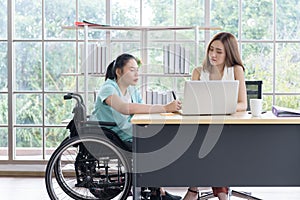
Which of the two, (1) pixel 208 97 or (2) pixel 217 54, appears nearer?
(1) pixel 208 97

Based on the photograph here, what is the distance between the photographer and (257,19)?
16.8ft

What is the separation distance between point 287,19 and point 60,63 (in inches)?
82.7

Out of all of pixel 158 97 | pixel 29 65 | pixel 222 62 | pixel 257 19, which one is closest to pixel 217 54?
pixel 222 62

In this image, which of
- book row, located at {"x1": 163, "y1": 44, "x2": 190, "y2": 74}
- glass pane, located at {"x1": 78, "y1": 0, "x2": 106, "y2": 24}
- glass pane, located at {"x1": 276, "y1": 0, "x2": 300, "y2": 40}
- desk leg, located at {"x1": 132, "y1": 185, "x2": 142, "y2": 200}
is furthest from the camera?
glass pane, located at {"x1": 78, "y1": 0, "x2": 106, "y2": 24}

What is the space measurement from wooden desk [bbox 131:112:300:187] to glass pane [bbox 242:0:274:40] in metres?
2.06

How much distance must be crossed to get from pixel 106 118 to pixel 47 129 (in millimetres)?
1622

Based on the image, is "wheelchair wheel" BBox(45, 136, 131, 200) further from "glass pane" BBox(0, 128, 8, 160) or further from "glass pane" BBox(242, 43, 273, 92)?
"glass pane" BBox(242, 43, 273, 92)

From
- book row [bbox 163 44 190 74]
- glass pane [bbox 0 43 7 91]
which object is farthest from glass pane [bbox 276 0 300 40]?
glass pane [bbox 0 43 7 91]

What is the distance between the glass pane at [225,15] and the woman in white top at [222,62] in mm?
1275

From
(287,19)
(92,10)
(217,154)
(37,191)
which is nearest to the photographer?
(217,154)

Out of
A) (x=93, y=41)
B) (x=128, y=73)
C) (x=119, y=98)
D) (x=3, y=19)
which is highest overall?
(x=3, y=19)

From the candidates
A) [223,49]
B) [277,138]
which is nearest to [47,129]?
[223,49]

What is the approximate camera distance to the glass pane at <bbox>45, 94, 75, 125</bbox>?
206 inches

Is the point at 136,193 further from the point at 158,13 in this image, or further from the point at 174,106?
the point at 158,13
